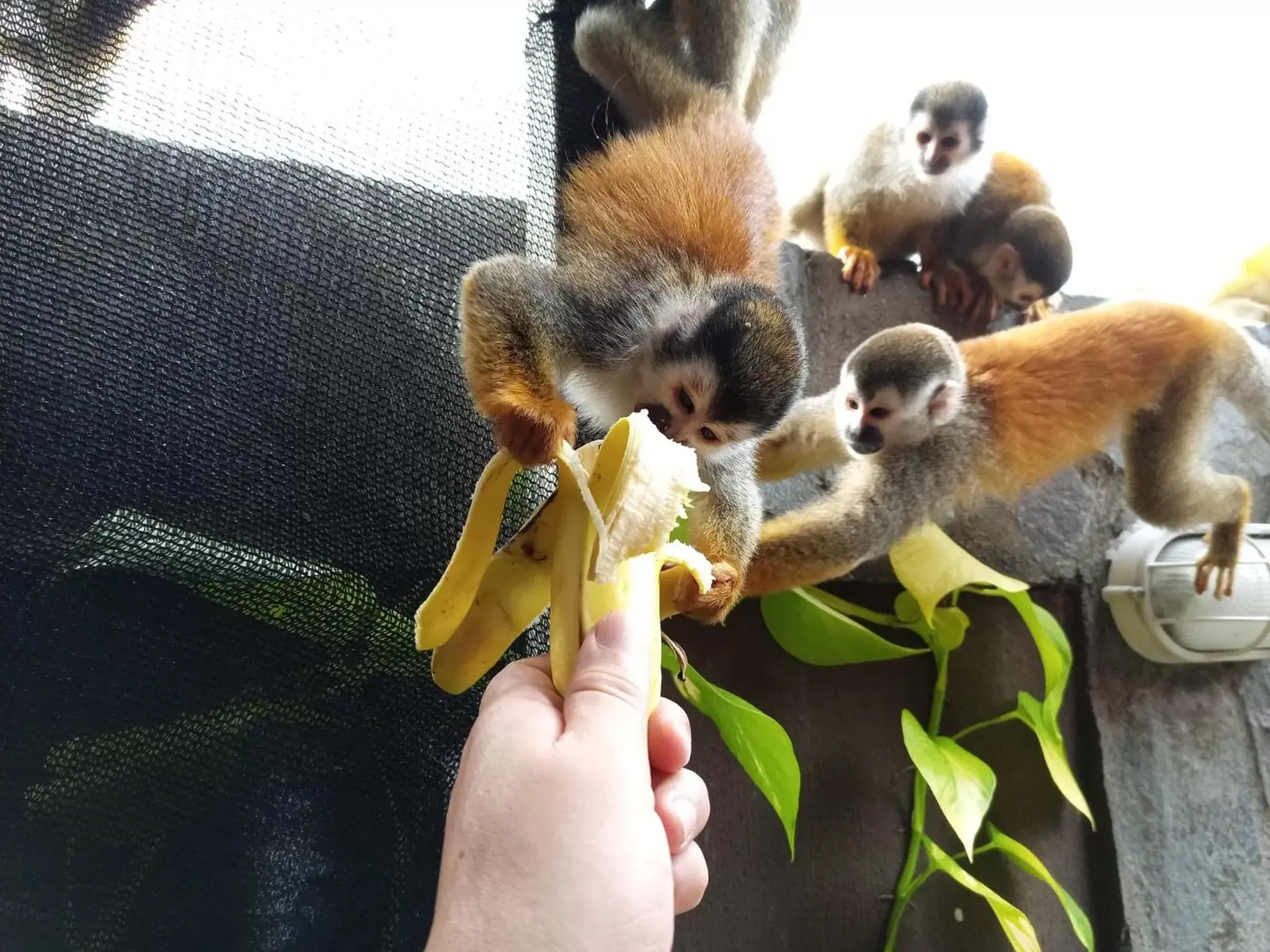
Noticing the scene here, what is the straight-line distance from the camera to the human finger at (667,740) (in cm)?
88

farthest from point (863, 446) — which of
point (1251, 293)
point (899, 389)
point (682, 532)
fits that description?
point (1251, 293)

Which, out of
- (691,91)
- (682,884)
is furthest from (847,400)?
(682,884)

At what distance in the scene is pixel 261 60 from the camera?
3.04 feet

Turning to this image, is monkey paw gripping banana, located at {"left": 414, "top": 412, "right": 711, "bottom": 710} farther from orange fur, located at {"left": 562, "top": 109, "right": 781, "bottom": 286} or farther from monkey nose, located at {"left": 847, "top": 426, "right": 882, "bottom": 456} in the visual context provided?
monkey nose, located at {"left": 847, "top": 426, "right": 882, "bottom": 456}

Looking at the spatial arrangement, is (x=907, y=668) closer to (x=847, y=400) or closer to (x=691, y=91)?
(x=847, y=400)

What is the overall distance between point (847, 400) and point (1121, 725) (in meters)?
1.02

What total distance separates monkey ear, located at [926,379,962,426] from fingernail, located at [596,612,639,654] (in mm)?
1089

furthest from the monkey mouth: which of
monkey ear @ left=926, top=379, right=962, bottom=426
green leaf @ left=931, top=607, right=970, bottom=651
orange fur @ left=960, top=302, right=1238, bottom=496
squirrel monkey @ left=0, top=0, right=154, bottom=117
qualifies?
squirrel monkey @ left=0, top=0, right=154, bottom=117

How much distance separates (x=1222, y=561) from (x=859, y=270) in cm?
102

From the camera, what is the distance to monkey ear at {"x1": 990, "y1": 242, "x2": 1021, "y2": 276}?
2090mm

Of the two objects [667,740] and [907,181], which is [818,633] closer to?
[667,740]

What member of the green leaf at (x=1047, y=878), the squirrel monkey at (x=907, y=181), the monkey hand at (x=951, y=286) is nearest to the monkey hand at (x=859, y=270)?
the squirrel monkey at (x=907, y=181)

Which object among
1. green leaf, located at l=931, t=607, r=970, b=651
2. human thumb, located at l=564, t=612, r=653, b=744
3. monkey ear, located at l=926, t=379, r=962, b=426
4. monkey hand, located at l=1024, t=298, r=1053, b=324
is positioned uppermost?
human thumb, located at l=564, t=612, r=653, b=744

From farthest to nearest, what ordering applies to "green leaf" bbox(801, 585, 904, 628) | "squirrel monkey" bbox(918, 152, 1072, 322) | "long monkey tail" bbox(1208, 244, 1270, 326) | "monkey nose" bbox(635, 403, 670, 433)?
"long monkey tail" bbox(1208, 244, 1270, 326) < "squirrel monkey" bbox(918, 152, 1072, 322) < "green leaf" bbox(801, 585, 904, 628) < "monkey nose" bbox(635, 403, 670, 433)
